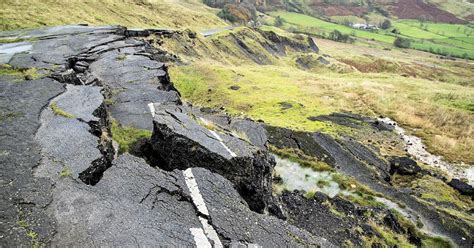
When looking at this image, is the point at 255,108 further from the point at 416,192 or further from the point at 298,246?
the point at 298,246

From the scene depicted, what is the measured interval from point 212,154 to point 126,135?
373 cm

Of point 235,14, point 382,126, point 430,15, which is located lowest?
point 430,15

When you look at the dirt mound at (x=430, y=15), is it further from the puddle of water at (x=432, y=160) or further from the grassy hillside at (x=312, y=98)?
the puddle of water at (x=432, y=160)

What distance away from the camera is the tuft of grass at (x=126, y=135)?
415 inches

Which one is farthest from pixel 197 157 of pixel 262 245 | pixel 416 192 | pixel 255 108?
pixel 255 108

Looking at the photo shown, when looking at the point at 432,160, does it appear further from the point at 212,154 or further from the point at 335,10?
the point at 335,10

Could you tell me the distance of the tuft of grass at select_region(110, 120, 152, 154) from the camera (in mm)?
10547

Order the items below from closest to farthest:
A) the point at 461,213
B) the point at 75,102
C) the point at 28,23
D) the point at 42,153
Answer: the point at 42,153
the point at 75,102
the point at 461,213
the point at 28,23

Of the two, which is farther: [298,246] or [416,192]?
[416,192]

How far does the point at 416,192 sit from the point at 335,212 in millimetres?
5659

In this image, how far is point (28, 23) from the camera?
2742 cm

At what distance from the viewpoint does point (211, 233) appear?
6199 millimetres

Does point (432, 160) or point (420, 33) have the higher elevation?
point (432, 160)

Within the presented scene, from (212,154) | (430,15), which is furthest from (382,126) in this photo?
(430,15)
